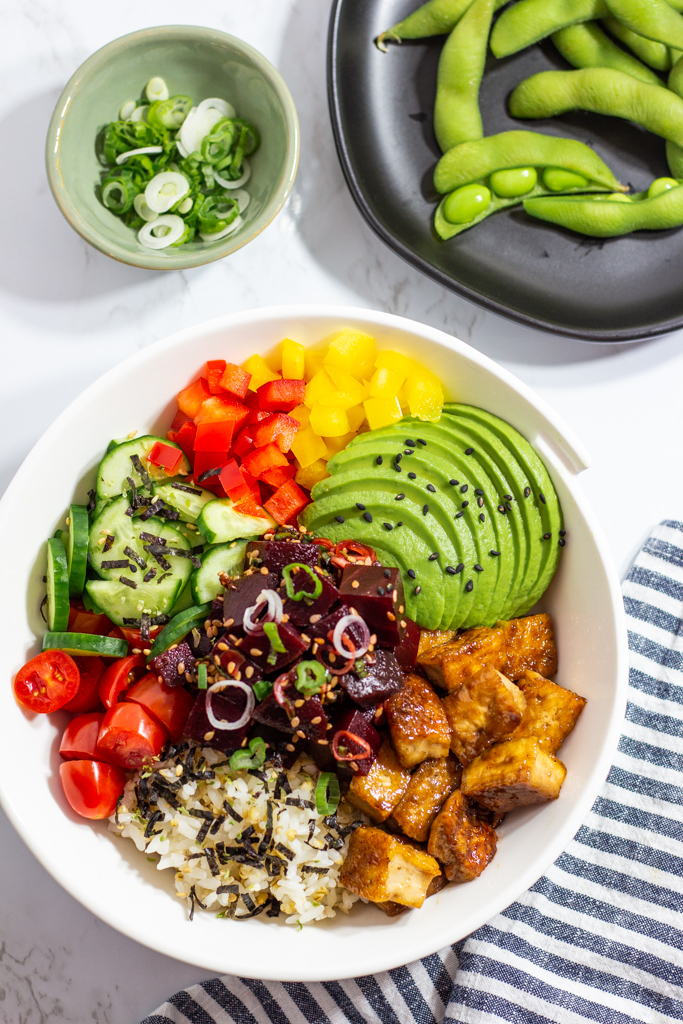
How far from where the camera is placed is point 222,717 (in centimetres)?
222

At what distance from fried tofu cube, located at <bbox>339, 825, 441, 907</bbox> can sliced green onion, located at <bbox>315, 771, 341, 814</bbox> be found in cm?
12

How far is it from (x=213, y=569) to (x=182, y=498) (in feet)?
0.90

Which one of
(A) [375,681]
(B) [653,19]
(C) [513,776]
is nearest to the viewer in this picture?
(C) [513,776]

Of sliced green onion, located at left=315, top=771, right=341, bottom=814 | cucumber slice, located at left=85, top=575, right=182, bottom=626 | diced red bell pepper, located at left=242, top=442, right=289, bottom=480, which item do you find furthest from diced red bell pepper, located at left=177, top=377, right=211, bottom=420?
sliced green onion, located at left=315, top=771, right=341, bottom=814

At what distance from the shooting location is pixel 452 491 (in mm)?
2414

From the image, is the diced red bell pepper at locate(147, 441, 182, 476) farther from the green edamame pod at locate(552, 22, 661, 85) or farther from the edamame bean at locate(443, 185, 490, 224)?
the green edamame pod at locate(552, 22, 661, 85)

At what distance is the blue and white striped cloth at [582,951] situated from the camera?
258 cm

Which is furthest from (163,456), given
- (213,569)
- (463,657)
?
(463,657)

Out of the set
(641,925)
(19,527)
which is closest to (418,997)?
(641,925)

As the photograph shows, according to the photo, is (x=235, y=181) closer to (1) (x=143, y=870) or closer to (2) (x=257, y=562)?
(2) (x=257, y=562)

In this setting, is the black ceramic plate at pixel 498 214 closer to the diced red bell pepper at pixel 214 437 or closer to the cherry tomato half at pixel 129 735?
the diced red bell pepper at pixel 214 437

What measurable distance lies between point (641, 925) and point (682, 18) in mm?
3474

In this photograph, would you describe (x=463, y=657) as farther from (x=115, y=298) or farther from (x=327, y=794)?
(x=115, y=298)

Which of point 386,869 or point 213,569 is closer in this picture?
point 386,869
